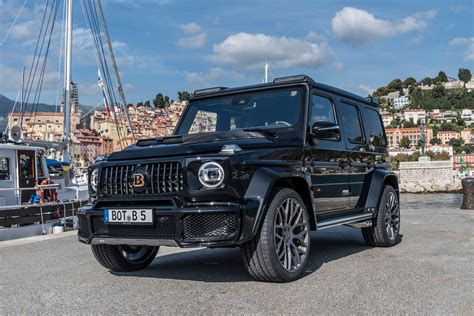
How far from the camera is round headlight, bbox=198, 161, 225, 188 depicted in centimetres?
418

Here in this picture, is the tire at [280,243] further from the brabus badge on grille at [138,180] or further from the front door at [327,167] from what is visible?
the brabus badge on grille at [138,180]

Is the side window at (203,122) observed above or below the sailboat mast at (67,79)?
below

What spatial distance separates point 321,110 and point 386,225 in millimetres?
2020

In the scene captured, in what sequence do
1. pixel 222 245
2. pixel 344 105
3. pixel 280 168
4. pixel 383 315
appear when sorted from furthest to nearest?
pixel 344 105 → pixel 280 168 → pixel 222 245 → pixel 383 315

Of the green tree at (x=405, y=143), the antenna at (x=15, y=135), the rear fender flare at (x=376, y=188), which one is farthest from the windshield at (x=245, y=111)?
the green tree at (x=405, y=143)

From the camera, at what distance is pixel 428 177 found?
212 feet

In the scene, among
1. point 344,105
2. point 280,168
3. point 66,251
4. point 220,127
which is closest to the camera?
point 280,168

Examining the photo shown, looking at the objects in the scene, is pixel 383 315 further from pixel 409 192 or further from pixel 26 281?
pixel 409 192

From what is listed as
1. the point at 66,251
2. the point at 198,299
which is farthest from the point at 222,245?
the point at 66,251

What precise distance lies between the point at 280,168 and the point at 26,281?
269 centimetres

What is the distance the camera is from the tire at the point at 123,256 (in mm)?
5191

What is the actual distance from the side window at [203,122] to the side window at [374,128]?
222 cm

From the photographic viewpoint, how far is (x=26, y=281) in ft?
16.6

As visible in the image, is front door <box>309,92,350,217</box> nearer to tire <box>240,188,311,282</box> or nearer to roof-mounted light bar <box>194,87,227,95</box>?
tire <box>240,188,311,282</box>
